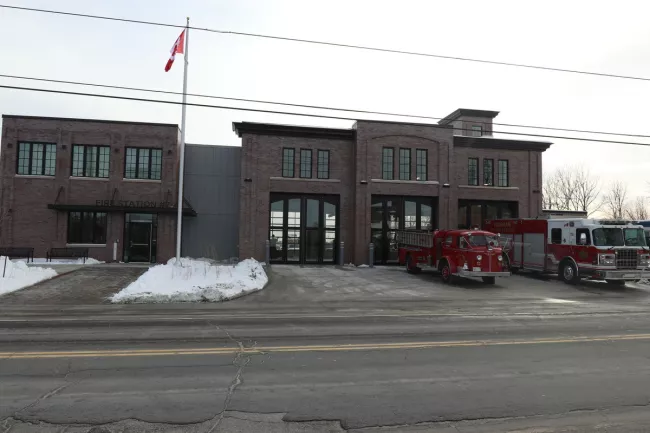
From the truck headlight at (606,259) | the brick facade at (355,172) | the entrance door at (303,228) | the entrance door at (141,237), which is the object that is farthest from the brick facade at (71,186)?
the truck headlight at (606,259)

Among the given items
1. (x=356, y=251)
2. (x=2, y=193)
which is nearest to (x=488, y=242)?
(x=356, y=251)

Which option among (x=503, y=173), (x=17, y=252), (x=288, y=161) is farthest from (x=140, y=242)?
(x=503, y=173)

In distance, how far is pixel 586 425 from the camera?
4312 millimetres

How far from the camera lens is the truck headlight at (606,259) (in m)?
18.5

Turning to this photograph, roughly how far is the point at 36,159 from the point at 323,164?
16635mm

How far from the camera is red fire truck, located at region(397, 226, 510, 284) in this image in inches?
718

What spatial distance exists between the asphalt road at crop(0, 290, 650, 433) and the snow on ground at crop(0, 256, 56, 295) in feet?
19.7

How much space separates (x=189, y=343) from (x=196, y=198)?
20.7 m

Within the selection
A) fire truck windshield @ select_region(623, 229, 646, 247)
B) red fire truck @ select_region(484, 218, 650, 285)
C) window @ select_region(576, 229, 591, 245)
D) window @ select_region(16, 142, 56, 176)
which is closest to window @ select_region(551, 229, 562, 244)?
red fire truck @ select_region(484, 218, 650, 285)

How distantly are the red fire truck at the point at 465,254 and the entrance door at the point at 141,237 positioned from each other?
1566 cm

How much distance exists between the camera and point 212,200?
27.6m

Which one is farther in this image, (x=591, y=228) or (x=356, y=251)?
(x=356, y=251)

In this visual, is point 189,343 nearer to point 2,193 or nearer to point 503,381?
point 503,381

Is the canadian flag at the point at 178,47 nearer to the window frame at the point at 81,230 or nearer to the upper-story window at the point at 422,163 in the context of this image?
the window frame at the point at 81,230
